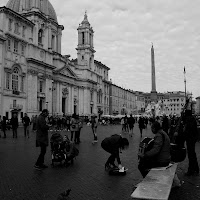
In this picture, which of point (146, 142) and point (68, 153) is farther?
point (68, 153)

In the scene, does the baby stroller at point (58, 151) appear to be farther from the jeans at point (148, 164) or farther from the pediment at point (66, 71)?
the pediment at point (66, 71)

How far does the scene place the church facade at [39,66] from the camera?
3972 cm

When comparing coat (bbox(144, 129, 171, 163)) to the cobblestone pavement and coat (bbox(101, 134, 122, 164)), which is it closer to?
the cobblestone pavement

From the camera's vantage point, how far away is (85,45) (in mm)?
67250

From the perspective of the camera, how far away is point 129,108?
4409 inches

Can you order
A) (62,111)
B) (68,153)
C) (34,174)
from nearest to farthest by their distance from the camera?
(34,174) → (68,153) → (62,111)

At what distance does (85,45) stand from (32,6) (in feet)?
72.1

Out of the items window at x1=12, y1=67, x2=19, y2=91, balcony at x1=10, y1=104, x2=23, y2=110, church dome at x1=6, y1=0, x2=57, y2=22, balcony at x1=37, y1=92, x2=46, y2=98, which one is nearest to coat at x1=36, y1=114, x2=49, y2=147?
balcony at x1=10, y1=104, x2=23, y2=110

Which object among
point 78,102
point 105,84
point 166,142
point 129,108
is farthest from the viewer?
point 129,108

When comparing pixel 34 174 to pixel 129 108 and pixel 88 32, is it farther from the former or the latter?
pixel 129 108

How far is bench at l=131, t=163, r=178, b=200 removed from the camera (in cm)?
379

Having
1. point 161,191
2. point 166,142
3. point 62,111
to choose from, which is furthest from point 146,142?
point 62,111

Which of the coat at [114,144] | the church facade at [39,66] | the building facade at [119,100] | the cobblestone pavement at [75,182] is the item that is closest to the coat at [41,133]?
the cobblestone pavement at [75,182]

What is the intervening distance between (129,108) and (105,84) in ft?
101
